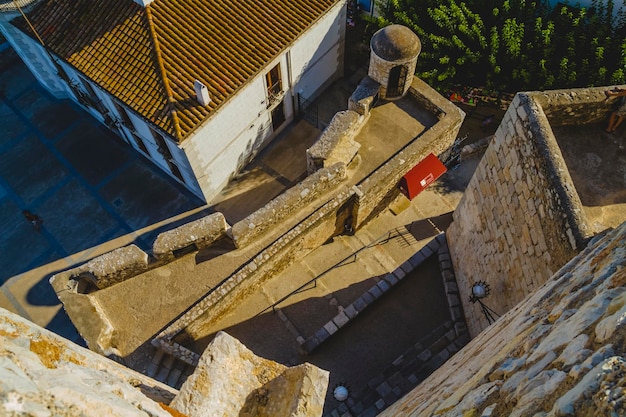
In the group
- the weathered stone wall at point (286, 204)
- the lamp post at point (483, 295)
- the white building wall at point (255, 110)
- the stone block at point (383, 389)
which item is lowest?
the stone block at point (383, 389)

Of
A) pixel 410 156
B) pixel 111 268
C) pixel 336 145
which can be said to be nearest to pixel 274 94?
pixel 336 145

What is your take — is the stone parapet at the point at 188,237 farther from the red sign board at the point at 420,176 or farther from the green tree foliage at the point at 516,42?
the green tree foliage at the point at 516,42

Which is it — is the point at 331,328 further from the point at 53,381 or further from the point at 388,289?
the point at 53,381

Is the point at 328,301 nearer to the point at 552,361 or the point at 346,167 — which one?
the point at 346,167

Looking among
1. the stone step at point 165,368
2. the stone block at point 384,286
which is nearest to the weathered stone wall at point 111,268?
the stone step at point 165,368

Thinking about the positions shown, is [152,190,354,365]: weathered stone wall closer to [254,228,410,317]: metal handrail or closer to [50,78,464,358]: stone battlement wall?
[50,78,464,358]: stone battlement wall

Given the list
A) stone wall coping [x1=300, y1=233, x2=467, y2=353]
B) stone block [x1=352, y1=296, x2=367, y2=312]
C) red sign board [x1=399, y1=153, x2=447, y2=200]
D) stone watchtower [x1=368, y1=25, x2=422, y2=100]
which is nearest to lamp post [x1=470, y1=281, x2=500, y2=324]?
stone wall coping [x1=300, y1=233, x2=467, y2=353]
